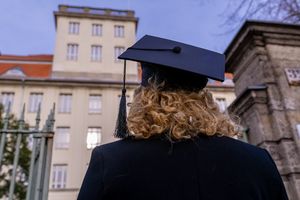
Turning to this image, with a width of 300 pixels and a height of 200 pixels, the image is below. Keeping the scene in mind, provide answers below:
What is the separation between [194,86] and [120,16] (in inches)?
1187

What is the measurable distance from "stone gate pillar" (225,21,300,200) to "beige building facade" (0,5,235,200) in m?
15.4

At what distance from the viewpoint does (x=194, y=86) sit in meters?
1.38

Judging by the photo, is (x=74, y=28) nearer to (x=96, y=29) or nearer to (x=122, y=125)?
(x=96, y=29)

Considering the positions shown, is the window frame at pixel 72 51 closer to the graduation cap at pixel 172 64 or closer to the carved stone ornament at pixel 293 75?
the carved stone ornament at pixel 293 75

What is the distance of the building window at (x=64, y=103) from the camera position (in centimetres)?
2452

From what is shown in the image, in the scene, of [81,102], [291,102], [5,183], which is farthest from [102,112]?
[291,102]

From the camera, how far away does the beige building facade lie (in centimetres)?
2300

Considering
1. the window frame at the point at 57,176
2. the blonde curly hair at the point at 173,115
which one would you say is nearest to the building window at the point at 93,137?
the window frame at the point at 57,176

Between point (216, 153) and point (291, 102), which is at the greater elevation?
point (291, 102)

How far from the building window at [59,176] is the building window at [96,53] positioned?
10815 mm

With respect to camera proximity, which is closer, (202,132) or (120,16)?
(202,132)

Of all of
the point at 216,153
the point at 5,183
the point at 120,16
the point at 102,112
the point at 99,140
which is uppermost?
the point at 120,16

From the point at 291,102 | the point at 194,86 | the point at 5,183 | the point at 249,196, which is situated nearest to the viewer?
the point at 249,196

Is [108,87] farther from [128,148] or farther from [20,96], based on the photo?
[128,148]
